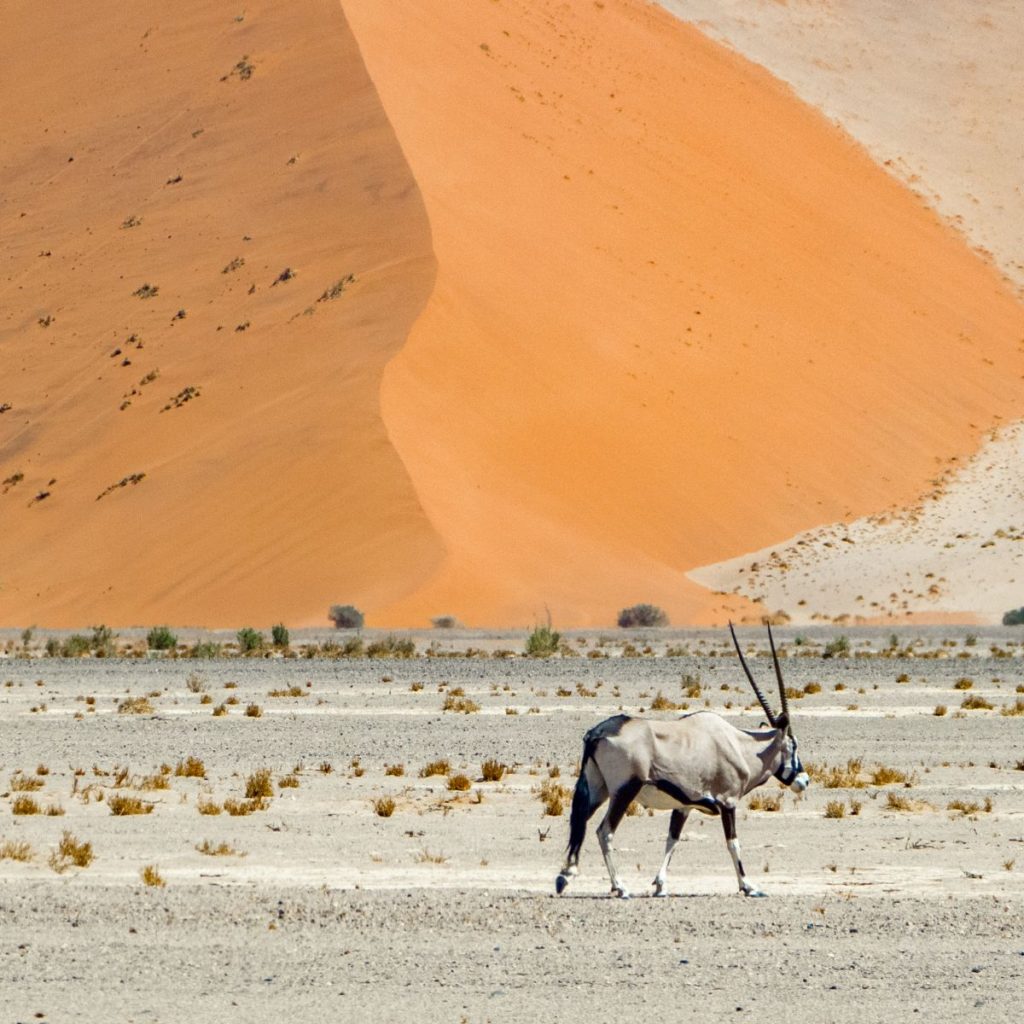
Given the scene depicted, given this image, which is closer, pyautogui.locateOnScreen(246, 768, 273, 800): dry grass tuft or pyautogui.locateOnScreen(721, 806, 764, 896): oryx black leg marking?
pyautogui.locateOnScreen(721, 806, 764, 896): oryx black leg marking

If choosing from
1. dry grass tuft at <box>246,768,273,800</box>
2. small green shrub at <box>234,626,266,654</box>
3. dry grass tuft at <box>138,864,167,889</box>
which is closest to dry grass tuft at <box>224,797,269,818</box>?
dry grass tuft at <box>246,768,273,800</box>

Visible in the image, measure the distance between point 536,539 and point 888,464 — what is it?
14.3 meters

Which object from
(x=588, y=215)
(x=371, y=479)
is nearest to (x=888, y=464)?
(x=588, y=215)

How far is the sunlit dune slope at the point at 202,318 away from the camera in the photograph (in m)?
45.9

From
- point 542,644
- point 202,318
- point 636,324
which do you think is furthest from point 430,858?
point 636,324

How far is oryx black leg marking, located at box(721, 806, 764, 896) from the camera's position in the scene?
10062 mm

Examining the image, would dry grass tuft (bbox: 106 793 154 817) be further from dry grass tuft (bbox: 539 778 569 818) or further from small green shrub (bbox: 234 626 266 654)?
small green shrub (bbox: 234 626 266 654)

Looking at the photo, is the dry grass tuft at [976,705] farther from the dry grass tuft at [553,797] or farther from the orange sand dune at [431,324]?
the orange sand dune at [431,324]

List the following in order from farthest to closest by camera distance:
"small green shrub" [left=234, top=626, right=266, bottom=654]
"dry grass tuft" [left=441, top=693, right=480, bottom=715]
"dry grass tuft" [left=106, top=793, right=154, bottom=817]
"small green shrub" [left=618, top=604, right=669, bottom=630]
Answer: "small green shrub" [left=618, top=604, right=669, bottom=630]
"small green shrub" [left=234, top=626, right=266, bottom=654]
"dry grass tuft" [left=441, top=693, right=480, bottom=715]
"dry grass tuft" [left=106, top=793, right=154, bottom=817]

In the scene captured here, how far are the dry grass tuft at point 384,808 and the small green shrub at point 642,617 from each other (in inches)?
1126

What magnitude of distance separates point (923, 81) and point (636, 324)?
116 feet

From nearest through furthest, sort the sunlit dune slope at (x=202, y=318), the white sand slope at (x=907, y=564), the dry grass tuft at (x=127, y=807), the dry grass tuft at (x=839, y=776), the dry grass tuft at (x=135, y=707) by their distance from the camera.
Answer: the dry grass tuft at (x=127, y=807) < the dry grass tuft at (x=839, y=776) < the dry grass tuft at (x=135, y=707) < the sunlit dune slope at (x=202, y=318) < the white sand slope at (x=907, y=564)

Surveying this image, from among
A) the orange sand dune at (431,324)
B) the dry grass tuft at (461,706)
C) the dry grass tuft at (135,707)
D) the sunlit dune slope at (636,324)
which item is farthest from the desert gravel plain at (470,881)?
the sunlit dune slope at (636,324)

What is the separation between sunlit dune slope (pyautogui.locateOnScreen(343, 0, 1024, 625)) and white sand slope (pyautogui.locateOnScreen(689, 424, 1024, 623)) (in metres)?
1.12
